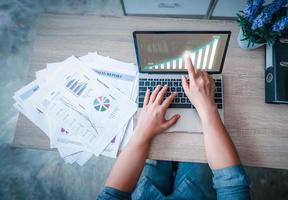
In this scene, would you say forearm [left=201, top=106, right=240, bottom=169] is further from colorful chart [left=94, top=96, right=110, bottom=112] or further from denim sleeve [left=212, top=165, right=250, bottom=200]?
colorful chart [left=94, top=96, right=110, bottom=112]

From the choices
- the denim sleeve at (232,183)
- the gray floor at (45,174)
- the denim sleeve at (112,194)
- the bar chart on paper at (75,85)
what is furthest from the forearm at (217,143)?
the gray floor at (45,174)

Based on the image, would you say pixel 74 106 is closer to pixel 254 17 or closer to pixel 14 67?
pixel 254 17

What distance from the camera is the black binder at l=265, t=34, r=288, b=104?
3.17ft

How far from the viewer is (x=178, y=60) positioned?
3.16 ft

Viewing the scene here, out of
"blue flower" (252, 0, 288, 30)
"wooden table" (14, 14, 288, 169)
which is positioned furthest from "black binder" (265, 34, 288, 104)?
"blue flower" (252, 0, 288, 30)

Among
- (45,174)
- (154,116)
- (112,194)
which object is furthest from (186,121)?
(45,174)

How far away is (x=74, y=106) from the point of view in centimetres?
102

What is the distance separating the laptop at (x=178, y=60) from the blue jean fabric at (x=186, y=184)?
7.3 inches

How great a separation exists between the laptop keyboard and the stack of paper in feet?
0.10

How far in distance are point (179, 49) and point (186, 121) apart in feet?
0.81

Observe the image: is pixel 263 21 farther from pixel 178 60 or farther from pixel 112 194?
pixel 112 194

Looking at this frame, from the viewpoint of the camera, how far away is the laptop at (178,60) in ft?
2.75

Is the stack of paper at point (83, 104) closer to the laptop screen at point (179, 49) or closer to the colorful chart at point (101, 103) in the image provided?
the colorful chart at point (101, 103)

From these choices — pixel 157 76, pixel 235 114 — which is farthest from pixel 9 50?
pixel 235 114
